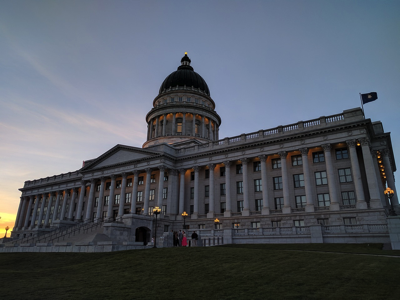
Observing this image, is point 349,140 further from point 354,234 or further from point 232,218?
point 232,218

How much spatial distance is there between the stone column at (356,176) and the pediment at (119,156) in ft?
104

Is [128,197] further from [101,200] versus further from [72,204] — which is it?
[72,204]

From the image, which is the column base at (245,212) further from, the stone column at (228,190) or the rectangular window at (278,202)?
the rectangular window at (278,202)

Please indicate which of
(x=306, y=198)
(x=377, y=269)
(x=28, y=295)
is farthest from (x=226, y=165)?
(x=28, y=295)

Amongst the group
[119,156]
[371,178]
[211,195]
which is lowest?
[211,195]

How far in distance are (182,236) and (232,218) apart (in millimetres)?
16509

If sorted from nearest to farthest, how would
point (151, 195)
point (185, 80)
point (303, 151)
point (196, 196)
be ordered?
point (303, 151) < point (196, 196) < point (151, 195) < point (185, 80)

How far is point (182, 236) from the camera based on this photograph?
32.0 meters

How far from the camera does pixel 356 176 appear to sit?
38875 millimetres

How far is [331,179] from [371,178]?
189 inches

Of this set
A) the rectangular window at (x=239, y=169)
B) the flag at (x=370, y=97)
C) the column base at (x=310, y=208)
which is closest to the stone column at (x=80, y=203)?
the rectangular window at (x=239, y=169)

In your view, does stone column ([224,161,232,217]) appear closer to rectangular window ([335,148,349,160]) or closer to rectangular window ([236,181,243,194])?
rectangular window ([236,181,243,194])

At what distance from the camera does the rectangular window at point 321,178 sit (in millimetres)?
42841

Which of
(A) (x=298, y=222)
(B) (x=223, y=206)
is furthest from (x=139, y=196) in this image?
(A) (x=298, y=222)
